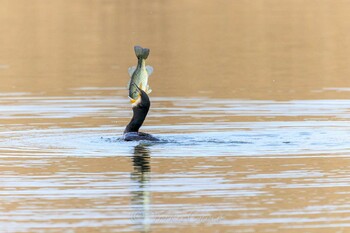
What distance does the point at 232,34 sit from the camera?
45.8 meters

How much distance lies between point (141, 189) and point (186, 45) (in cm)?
2679

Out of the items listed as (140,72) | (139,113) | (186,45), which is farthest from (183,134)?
(186,45)

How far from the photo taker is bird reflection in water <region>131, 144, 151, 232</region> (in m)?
13.8

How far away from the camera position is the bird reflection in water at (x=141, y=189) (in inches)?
544

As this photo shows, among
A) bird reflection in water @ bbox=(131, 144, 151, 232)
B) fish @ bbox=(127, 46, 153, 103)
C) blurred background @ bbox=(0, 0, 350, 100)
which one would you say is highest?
fish @ bbox=(127, 46, 153, 103)

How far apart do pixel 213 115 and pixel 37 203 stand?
29.6ft

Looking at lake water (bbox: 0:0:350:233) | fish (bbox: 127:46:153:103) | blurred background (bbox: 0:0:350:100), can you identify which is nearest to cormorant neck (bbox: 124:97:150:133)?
fish (bbox: 127:46:153:103)

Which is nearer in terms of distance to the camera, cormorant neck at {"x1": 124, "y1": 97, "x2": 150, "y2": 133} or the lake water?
the lake water

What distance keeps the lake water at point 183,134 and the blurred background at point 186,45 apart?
9 cm

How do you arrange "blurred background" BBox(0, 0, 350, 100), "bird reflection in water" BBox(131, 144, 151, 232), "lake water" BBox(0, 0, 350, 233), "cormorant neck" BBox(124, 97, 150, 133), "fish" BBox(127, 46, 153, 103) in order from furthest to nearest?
"blurred background" BBox(0, 0, 350, 100), "cormorant neck" BBox(124, 97, 150, 133), "fish" BBox(127, 46, 153, 103), "lake water" BBox(0, 0, 350, 233), "bird reflection in water" BBox(131, 144, 151, 232)

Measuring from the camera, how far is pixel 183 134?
68.7 ft

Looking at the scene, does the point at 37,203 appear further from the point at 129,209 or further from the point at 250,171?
the point at 250,171

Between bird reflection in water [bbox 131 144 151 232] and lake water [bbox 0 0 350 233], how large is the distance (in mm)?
30

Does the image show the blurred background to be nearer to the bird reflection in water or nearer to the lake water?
the lake water
